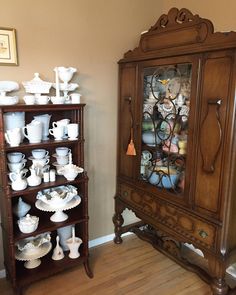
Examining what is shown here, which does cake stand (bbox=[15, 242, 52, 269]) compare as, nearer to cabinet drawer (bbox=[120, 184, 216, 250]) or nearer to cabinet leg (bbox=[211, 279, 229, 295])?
cabinet drawer (bbox=[120, 184, 216, 250])

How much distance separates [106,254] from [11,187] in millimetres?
1160

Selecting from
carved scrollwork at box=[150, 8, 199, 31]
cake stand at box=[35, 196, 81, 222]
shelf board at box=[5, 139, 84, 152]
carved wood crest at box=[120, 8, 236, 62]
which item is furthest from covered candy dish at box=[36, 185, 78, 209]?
carved scrollwork at box=[150, 8, 199, 31]

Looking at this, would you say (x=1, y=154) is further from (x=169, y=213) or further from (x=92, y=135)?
(x=169, y=213)

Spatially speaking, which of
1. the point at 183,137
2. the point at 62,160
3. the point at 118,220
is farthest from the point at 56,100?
the point at 118,220

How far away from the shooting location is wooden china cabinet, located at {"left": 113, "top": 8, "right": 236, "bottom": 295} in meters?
1.59

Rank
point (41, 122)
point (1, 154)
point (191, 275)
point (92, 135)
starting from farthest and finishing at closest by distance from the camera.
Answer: point (92, 135) → point (191, 275) → point (41, 122) → point (1, 154)

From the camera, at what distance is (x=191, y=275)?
2184 millimetres

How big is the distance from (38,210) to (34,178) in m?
0.42

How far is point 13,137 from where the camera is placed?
5.63 feet

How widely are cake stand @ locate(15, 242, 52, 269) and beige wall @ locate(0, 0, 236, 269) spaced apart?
0.56 m

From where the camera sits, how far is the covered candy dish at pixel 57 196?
6.40 ft

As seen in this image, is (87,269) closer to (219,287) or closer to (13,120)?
(219,287)

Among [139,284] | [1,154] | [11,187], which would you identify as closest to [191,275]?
[139,284]

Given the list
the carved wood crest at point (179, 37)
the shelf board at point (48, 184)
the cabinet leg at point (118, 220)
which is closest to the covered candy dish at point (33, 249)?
the shelf board at point (48, 184)
